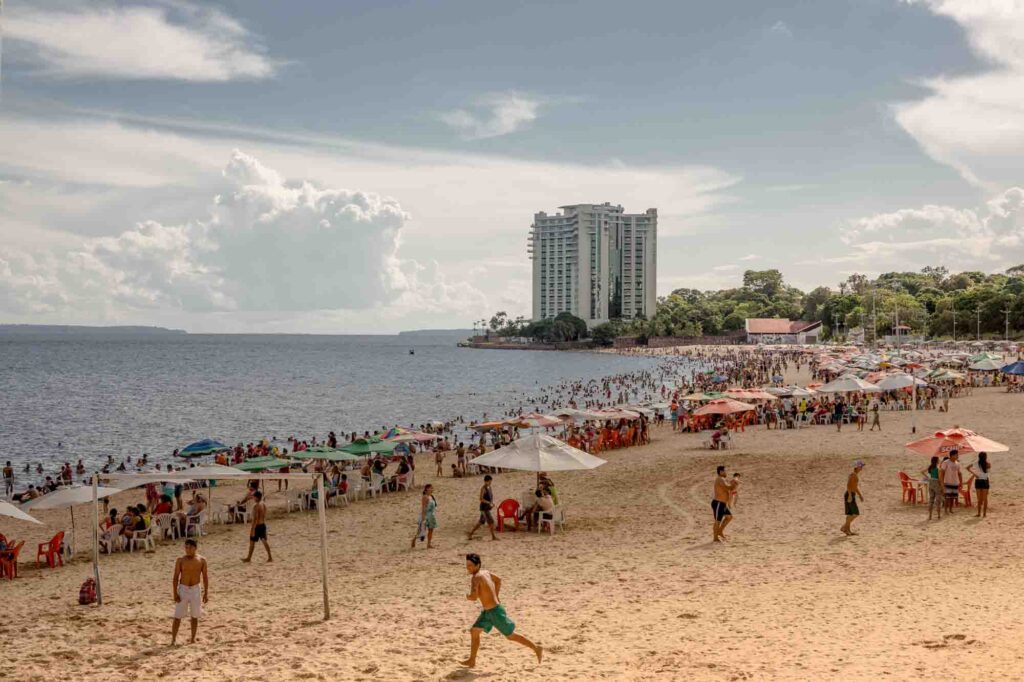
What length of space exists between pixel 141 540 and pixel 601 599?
9.66 meters

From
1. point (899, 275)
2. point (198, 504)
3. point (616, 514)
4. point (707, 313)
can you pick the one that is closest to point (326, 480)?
point (198, 504)

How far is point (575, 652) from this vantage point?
9.00 metres

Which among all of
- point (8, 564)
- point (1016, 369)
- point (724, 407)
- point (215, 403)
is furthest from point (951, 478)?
point (215, 403)

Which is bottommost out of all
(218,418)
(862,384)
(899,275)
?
(218,418)

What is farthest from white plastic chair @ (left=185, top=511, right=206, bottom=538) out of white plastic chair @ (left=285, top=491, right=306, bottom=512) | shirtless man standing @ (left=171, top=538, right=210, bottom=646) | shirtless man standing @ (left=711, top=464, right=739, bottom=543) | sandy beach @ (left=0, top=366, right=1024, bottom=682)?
shirtless man standing @ (left=711, top=464, right=739, bottom=543)

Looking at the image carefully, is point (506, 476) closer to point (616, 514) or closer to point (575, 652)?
point (616, 514)

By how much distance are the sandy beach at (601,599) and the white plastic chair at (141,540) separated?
1.38ft

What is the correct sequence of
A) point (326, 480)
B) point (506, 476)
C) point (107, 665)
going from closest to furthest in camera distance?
point (107, 665) → point (326, 480) → point (506, 476)

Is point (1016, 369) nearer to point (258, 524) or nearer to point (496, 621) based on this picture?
point (258, 524)

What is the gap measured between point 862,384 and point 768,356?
73585mm

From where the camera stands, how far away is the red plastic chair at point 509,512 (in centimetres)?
1573

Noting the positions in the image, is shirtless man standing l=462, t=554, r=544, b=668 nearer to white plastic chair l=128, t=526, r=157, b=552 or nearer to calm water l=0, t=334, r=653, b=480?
white plastic chair l=128, t=526, r=157, b=552

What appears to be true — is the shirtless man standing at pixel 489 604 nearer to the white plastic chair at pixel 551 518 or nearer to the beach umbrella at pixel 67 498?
the white plastic chair at pixel 551 518

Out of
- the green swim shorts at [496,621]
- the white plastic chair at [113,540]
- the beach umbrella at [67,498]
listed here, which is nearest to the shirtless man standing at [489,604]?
the green swim shorts at [496,621]
